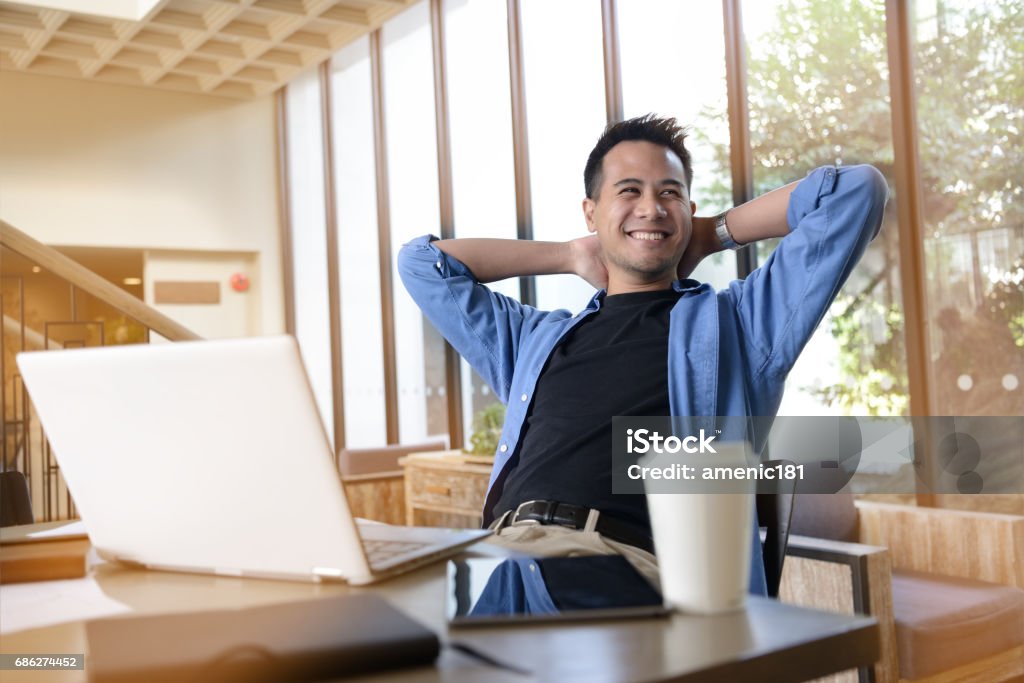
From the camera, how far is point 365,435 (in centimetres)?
663

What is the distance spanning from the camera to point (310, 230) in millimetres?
7414

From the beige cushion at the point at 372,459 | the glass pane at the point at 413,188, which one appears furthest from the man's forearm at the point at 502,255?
the glass pane at the point at 413,188

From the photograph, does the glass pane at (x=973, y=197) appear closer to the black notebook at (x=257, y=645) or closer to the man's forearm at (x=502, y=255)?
the man's forearm at (x=502, y=255)

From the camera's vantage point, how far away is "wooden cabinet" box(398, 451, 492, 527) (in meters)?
4.09

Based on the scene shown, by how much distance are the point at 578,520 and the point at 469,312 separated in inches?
28.7

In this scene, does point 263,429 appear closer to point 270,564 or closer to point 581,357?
point 270,564

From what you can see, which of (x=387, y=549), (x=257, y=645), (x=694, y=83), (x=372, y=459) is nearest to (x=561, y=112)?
(x=694, y=83)

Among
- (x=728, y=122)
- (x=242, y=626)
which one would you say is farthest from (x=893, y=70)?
(x=242, y=626)

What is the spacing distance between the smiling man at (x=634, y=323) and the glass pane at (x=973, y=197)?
55.3 inches

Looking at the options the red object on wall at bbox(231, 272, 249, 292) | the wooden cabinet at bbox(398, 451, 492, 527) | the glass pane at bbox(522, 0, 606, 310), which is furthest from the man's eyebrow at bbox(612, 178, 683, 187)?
the red object on wall at bbox(231, 272, 249, 292)

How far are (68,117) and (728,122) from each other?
5521 mm

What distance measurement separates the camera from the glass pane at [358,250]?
6.43m

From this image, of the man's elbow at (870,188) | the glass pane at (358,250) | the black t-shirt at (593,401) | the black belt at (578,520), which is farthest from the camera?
the glass pane at (358,250)

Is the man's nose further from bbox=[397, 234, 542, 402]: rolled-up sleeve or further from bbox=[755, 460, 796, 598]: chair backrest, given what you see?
bbox=[755, 460, 796, 598]: chair backrest
